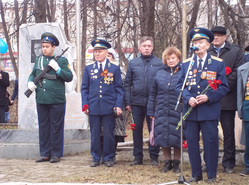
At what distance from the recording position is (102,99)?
703 cm

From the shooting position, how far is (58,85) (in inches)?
299

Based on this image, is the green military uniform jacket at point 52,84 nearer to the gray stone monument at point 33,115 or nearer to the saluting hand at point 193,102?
the gray stone monument at point 33,115

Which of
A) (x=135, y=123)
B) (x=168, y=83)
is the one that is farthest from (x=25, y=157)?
(x=168, y=83)

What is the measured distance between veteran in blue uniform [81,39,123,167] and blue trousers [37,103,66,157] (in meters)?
0.70

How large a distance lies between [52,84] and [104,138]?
1.28 meters

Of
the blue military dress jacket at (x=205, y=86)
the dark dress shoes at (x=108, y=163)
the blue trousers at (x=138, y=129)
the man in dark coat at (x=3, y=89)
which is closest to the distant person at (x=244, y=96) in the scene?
the blue military dress jacket at (x=205, y=86)

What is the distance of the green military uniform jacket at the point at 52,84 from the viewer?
749 centimetres

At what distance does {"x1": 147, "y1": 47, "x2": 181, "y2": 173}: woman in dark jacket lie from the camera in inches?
249

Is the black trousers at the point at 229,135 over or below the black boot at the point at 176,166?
over

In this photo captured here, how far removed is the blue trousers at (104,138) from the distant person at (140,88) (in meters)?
0.35

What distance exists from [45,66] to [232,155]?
325 centimetres

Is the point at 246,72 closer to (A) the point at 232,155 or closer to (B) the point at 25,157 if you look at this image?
(A) the point at 232,155

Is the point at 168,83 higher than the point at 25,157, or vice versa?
the point at 168,83

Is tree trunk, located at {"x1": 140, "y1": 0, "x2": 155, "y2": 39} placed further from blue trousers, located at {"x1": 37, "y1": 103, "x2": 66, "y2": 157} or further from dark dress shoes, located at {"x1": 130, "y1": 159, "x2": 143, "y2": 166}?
dark dress shoes, located at {"x1": 130, "y1": 159, "x2": 143, "y2": 166}
